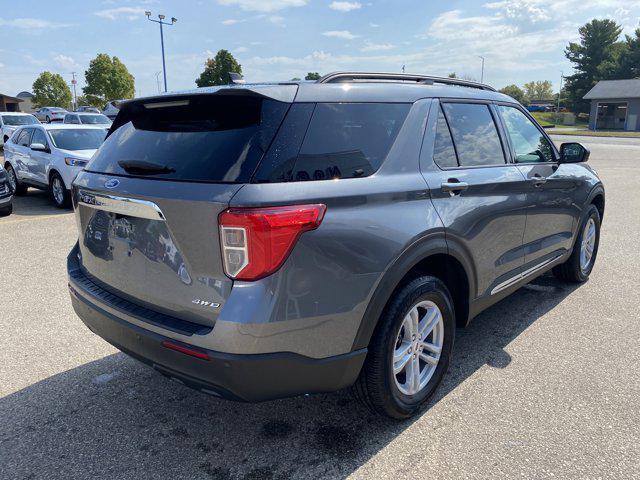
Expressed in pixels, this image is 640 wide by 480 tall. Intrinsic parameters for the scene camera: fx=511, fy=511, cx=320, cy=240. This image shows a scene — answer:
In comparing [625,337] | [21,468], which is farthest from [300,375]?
[625,337]

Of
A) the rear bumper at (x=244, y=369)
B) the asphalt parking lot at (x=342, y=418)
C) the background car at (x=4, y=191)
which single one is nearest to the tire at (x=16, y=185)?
the background car at (x=4, y=191)

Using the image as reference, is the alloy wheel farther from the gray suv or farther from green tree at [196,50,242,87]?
green tree at [196,50,242,87]

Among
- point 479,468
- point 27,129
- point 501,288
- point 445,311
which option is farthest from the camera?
point 27,129

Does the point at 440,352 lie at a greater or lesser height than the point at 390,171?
lesser

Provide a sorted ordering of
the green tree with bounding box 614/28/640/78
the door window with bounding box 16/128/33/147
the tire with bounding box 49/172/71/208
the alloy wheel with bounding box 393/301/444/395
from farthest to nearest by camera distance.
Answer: the green tree with bounding box 614/28/640/78, the door window with bounding box 16/128/33/147, the tire with bounding box 49/172/71/208, the alloy wheel with bounding box 393/301/444/395

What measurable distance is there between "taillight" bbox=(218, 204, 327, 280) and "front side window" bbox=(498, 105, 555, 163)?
7.96ft

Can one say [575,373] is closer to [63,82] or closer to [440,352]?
[440,352]

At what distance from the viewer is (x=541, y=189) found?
404 cm

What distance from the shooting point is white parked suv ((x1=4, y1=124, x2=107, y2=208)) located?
9930 millimetres

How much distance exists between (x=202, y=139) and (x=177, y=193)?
325mm

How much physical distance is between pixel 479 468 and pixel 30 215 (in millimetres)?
9440

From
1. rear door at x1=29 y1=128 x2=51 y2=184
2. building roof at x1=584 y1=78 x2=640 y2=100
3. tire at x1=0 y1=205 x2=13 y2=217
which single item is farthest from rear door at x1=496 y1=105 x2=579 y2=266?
building roof at x1=584 y1=78 x2=640 y2=100

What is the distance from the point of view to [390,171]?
263 cm

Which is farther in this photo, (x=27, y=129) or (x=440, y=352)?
(x=27, y=129)
